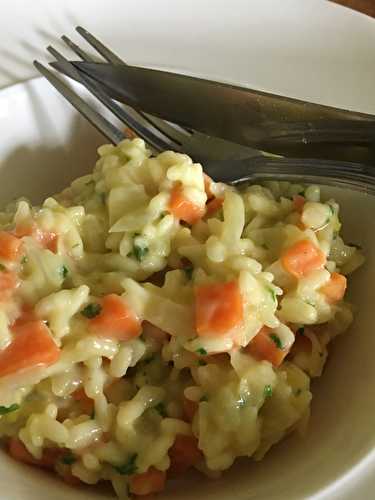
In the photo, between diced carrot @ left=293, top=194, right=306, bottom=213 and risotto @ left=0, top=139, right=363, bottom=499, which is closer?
risotto @ left=0, top=139, right=363, bottom=499

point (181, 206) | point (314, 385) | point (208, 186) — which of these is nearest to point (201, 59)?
point (208, 186)

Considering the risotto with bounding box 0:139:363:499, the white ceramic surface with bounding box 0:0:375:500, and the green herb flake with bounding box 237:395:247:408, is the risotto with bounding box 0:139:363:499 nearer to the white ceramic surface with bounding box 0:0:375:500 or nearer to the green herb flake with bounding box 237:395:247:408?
the green herb flake with bounding box 237:395:247:408

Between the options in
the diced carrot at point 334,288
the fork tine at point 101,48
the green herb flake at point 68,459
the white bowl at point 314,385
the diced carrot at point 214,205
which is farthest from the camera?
the fork tine at point 101,48

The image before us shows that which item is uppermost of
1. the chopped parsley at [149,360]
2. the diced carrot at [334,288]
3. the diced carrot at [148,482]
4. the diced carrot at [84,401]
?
the diced carrot at [334,288]

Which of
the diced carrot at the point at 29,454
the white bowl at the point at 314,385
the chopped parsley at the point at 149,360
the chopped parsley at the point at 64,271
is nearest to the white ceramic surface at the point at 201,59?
the white bowl at the point at 314,385

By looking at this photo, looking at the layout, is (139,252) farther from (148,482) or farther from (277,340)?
(148,482)

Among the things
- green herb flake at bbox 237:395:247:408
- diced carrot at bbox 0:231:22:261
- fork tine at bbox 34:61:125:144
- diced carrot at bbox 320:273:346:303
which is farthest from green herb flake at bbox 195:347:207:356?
fork tine at bbox 34:61:125:144

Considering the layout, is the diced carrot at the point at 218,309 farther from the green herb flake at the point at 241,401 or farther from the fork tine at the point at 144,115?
the fork tine at the point at 144,115

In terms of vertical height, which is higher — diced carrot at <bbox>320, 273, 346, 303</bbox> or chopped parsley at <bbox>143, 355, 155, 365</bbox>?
diced carrot at <bbox>320, 273, 346, 303</bbox>
